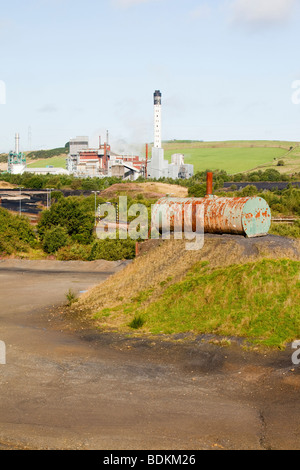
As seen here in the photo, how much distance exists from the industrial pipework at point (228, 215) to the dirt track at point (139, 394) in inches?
281

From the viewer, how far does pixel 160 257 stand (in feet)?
83.7

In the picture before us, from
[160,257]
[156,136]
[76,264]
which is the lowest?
[76,264]

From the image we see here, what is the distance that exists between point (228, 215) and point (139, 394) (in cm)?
1148

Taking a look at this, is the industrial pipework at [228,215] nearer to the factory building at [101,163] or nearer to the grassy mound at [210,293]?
the grassy mound at [210,293]

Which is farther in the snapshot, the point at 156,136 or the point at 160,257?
the point at 156,136

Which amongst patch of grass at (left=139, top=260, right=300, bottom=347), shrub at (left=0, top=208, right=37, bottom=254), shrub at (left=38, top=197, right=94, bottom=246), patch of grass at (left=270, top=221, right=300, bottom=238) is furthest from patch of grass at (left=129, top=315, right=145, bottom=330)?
shrub at (left=38, top=197, right=94, bottom=246)

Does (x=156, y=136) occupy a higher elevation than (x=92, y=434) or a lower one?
higher

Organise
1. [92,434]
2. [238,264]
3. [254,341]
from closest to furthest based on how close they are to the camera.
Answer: [92,434]
[254,341]
[238,264]

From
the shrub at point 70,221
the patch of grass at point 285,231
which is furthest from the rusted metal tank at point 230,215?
the shrub at point 70,221

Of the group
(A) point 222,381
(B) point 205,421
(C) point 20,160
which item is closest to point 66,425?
(B) point 205,421

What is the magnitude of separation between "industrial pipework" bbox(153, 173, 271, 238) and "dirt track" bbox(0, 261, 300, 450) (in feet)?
23.4

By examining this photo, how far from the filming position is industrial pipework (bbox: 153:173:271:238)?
24.0 m
